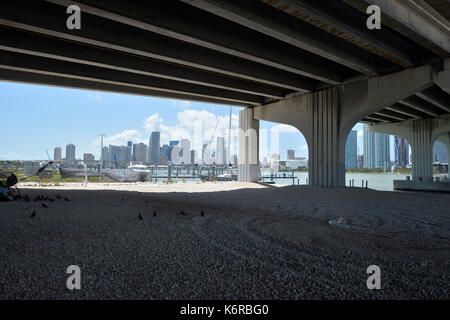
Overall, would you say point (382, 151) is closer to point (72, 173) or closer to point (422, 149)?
point (422, 149)

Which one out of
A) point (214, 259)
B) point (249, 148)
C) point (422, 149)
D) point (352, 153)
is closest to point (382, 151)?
point (352, 153)

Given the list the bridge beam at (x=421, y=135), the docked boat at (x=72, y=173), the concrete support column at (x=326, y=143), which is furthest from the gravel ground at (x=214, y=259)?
the bridge beam at (x=421, y=135)

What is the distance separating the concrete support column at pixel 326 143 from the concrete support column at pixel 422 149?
69.7 ft

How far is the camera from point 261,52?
578 inches

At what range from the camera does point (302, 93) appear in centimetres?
2341

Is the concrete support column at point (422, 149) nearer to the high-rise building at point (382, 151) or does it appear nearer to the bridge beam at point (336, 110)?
the bridge beam at point (336, 110)

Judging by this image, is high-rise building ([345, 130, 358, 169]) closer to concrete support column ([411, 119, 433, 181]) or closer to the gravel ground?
concrete support column ([411, 119, 433, 181])

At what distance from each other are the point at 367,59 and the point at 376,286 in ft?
57.8

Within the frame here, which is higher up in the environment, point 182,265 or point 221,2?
point 221,2

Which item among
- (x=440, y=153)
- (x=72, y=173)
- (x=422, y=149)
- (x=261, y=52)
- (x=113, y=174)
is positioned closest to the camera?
(x=261, y=52)

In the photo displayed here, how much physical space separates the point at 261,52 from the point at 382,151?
145 meters

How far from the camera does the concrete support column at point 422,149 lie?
35.1 metres

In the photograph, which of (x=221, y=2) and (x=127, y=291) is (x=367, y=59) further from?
(x=127, y=291)
